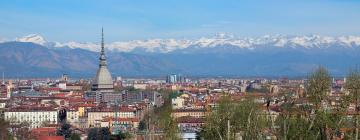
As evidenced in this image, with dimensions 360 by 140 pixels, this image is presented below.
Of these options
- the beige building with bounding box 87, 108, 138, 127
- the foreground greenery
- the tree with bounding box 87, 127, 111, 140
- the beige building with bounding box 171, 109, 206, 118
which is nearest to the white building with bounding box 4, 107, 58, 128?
the beige building with bounding box 87, 108, 138, 127

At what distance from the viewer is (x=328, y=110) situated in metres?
19.2

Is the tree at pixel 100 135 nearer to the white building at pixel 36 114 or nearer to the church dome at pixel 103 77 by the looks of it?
the white building at pixel 36 114

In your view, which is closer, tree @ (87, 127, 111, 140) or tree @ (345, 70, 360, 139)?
tree @ (345, 70, 360, 139)

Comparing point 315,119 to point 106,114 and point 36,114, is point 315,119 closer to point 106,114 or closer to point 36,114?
point 106,114

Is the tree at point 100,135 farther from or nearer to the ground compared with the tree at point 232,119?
nearer to the ground

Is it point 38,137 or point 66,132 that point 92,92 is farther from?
point 38,137

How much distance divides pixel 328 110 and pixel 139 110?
5058 centimetres

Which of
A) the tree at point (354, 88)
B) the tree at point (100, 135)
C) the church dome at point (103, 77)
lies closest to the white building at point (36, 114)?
the tree at point (100, 135)

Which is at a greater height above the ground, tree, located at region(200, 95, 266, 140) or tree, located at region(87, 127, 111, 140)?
tree, located at region(200, 95, 266, 140)

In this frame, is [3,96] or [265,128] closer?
[265,128]

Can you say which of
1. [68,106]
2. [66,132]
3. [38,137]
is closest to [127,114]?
[68,106]

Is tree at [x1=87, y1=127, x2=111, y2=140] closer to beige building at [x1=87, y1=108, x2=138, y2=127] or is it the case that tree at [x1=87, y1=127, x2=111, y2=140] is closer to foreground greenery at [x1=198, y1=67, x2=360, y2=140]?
beige building at [x1=87, y1=108, x2=138, y2=127]

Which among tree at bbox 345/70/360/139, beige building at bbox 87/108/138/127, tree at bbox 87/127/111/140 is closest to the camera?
tree at bbox 345/70/360/139

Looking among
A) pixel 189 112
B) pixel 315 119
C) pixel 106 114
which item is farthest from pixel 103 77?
pixel 315 119
